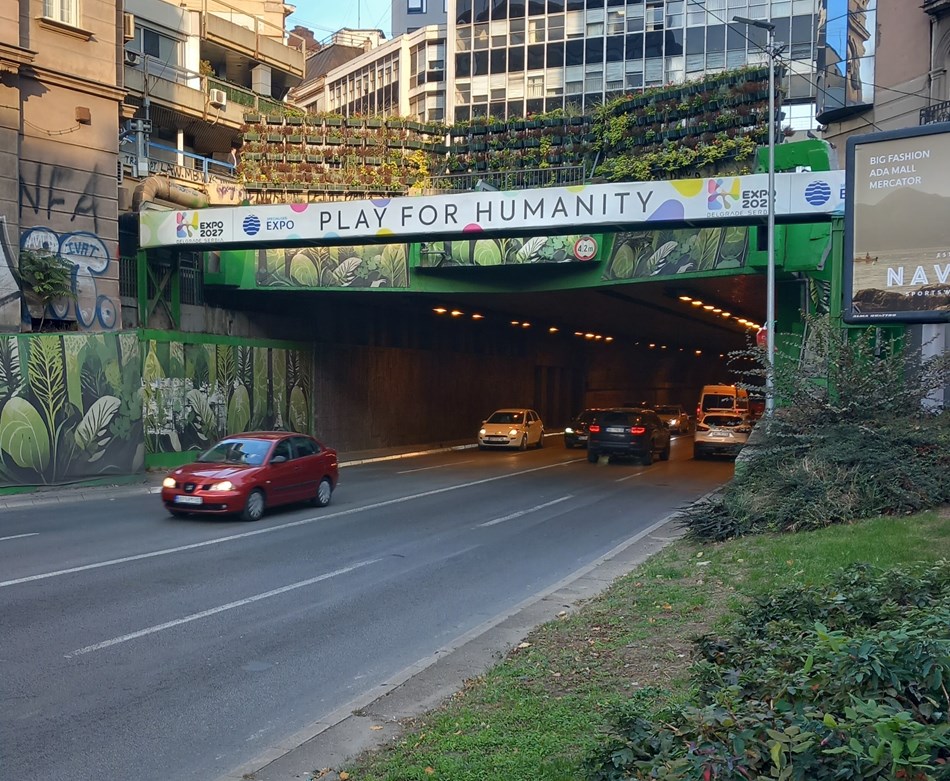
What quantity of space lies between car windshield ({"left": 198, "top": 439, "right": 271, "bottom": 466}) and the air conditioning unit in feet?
84.3

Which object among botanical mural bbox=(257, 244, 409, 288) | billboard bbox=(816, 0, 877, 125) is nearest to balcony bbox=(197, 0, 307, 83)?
botanical mural bbox=(257, 244, 409, 288)

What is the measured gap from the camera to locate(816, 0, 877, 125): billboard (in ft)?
92.1

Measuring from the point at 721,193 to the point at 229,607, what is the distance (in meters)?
14.7

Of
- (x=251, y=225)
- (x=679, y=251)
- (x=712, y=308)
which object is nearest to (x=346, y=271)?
(x=251, y=225)

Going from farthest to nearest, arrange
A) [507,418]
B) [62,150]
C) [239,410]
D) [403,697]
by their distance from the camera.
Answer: [507,418], [239,410], [62,150], [403,697]

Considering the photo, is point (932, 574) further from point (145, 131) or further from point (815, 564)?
point (145, 131)

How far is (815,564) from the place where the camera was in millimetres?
9445

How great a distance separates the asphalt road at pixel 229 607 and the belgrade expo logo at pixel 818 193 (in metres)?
7.20

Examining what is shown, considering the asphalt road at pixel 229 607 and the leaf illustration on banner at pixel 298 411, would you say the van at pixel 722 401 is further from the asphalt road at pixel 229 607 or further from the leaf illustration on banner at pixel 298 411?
the leaf illustration on banner at pixel 298 411

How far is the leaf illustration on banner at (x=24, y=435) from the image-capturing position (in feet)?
66.5

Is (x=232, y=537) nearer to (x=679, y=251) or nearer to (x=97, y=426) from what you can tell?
(x=97, y=426)

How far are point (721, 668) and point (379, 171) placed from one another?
3331 cm

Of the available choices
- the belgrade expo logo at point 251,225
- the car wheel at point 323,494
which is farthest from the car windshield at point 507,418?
the car wheel at point 323,494

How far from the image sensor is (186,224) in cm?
2456
